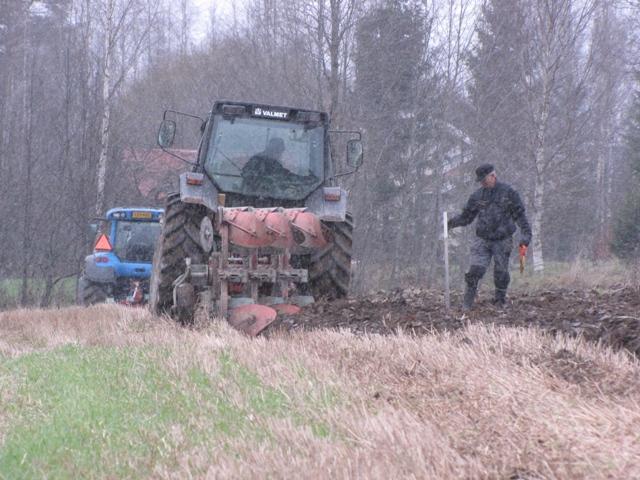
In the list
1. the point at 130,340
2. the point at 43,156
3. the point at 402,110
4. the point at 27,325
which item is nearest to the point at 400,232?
the point at 402,110

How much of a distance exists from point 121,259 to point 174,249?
6.92 m

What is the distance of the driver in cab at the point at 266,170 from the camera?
33.6 feet

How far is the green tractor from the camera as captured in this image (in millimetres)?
8625

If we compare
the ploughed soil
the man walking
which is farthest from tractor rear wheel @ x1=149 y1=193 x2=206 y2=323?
the man walking

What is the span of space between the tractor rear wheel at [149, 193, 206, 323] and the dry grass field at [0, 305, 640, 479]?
2.49 meters

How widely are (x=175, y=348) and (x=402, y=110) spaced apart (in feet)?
53.7

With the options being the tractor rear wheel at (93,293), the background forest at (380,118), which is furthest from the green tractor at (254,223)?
the background forest at (380,118)

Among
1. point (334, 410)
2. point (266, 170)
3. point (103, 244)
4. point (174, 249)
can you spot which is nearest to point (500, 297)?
point (266, 170)

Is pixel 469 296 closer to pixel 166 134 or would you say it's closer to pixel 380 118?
pixel 166 134

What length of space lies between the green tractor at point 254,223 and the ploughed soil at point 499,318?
45 cm

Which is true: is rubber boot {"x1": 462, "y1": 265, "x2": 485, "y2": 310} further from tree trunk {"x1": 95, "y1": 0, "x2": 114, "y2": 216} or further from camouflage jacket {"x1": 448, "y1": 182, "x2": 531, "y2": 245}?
tree trunk {"x1": 95, "y1": 0, "x2": 114, "y2": 216}

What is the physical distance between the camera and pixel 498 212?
30.4ft

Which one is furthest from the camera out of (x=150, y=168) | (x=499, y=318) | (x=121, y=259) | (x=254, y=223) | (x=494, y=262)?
(x=150, y=168)

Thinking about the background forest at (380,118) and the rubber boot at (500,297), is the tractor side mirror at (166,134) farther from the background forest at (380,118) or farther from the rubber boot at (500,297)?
the background forest at (380,118)
